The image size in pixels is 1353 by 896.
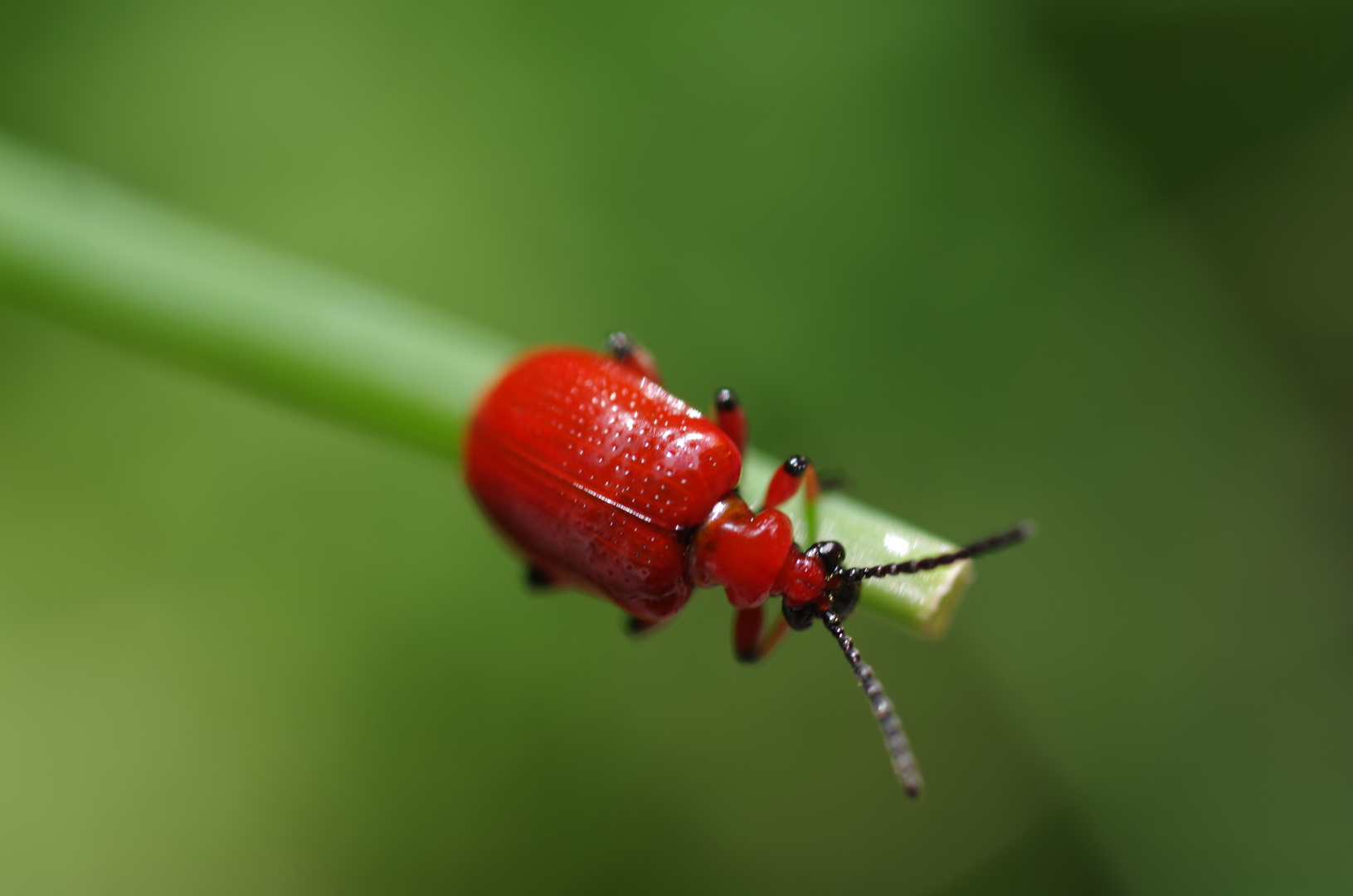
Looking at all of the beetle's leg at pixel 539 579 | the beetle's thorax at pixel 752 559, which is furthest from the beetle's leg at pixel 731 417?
the beetle's leg at pixel 539 579

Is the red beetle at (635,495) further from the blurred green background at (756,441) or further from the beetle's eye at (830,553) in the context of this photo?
the blurred green background at (756,441)

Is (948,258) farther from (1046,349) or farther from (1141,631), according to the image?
(1141,631)

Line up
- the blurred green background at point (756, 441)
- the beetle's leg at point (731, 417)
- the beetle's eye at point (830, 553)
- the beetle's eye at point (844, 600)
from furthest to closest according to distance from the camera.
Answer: the blurred green background at point (756, 441), the beetle's leg at point (731, 417), the beetle's eye at point (844, 600), the beetle's eye at point (830, 553)

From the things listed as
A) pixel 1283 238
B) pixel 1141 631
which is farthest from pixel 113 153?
pixel 1283 238

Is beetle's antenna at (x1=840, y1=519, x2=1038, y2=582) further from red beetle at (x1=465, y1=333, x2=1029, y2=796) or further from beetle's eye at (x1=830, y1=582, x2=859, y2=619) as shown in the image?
red beetle at (x1=465, y1=333, x2=1029, y2=796)

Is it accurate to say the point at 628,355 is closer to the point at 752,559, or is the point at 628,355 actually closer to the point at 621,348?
the point at 621,348
